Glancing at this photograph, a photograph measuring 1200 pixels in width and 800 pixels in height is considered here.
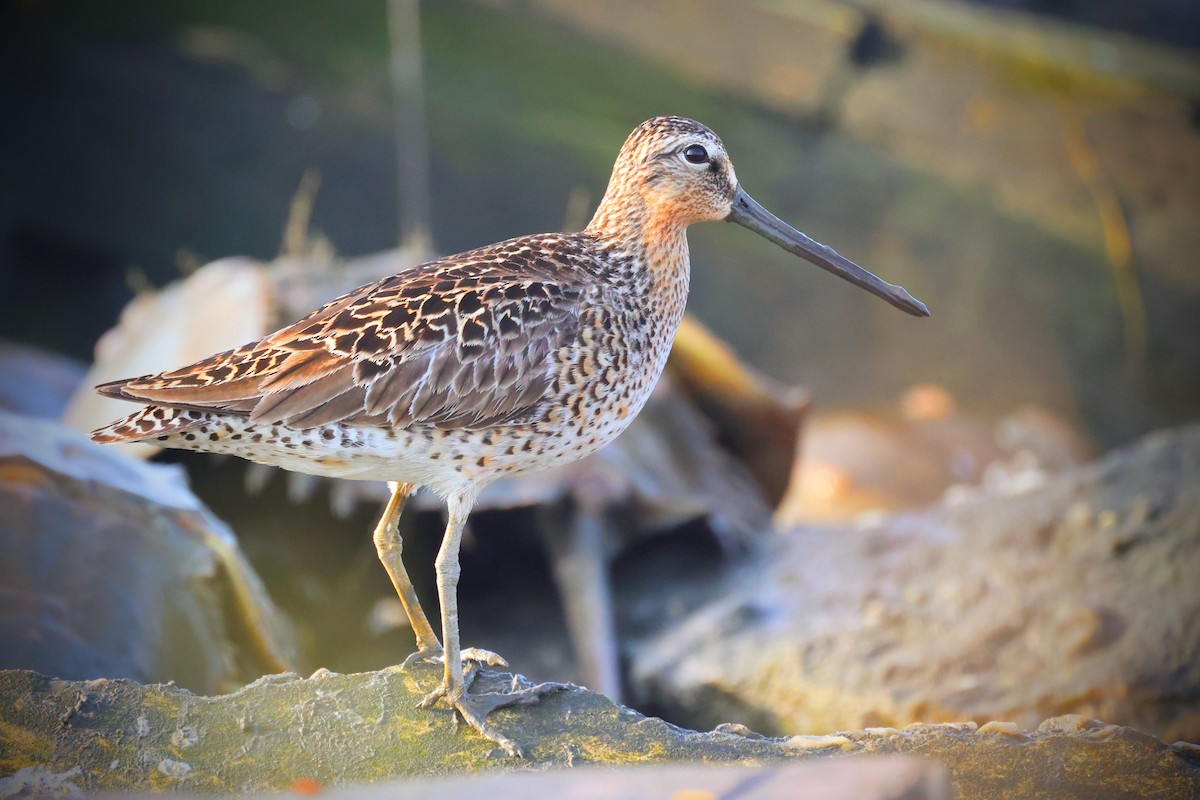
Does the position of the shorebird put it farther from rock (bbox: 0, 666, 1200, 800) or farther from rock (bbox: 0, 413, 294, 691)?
rock (bbox: 0, 413, 294, 691)

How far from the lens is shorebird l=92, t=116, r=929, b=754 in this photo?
414 centimetres

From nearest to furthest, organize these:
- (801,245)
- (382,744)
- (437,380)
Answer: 1. (382,744)
2. (437,380)
3. (801,245)

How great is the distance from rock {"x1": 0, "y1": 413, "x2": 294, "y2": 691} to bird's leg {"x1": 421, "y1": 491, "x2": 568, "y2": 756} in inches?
57.5

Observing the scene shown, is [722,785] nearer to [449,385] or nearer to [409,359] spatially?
[449,385]

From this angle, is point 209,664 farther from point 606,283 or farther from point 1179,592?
point 1179,592

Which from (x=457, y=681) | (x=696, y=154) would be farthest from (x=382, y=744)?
(x=696, y=154)

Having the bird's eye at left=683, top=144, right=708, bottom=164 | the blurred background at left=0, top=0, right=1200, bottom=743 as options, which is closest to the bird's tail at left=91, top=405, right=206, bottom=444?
the bird's eye at left=683, top=144, right=708, bottom=164

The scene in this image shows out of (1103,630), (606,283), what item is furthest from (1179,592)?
(606,283)

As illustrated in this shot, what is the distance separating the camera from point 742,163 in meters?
13.6

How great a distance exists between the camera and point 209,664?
208 inches

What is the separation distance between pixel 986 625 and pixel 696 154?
2.85 metres

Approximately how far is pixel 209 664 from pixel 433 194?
8.72m

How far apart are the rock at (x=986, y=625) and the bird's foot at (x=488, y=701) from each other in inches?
83.3

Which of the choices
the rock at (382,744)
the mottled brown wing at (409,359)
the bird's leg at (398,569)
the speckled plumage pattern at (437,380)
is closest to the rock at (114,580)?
the rock at (382,744)
